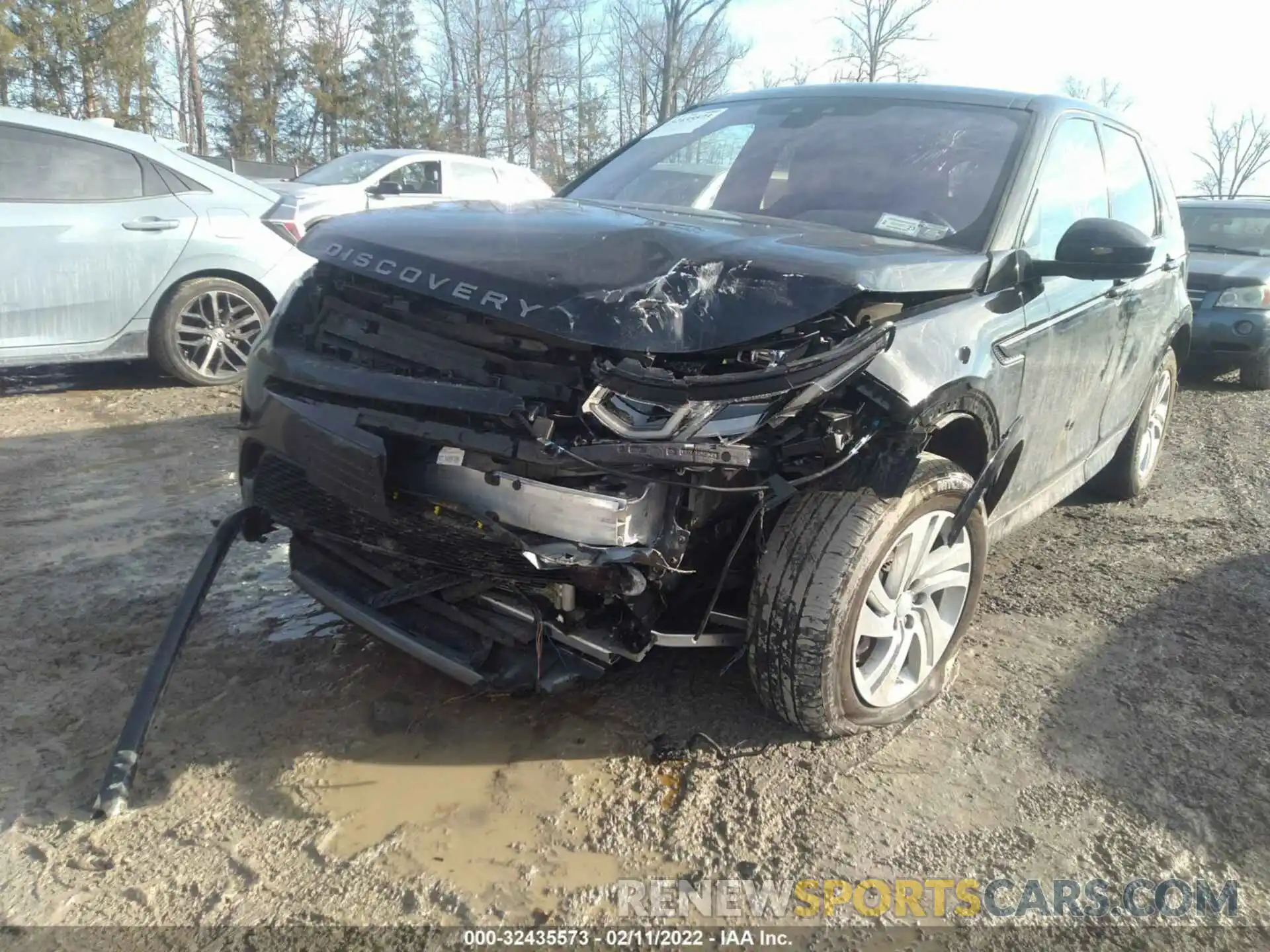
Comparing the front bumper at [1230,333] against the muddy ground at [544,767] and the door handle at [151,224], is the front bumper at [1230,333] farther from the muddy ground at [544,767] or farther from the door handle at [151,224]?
the door handle at [151,224]

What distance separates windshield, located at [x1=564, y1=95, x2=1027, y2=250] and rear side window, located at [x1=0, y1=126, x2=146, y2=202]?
3669mm

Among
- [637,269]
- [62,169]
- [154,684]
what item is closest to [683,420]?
[637,269]

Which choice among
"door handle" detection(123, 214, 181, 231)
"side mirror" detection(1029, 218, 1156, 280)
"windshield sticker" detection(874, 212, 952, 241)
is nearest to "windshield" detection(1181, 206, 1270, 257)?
"side mirror" detection(1029, 218, 1156, 280)

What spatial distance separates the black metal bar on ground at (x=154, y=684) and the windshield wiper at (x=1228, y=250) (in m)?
9.43

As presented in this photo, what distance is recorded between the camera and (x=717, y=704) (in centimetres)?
272

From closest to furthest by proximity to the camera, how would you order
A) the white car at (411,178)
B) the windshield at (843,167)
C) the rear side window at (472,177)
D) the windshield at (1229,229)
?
the windshield at (843,167)
the windshield at (1229,229)
the white car at (411,178)
the rear side window at (472,177)

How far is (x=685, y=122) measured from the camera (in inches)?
156

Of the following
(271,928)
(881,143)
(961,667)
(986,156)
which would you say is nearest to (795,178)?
(881,143)

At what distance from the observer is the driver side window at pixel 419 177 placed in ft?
32.7

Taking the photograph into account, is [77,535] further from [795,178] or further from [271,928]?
[795,178]

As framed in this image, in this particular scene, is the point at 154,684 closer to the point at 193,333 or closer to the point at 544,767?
the point at 544,767

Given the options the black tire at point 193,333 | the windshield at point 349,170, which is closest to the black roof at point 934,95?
the black tire at point 193,333

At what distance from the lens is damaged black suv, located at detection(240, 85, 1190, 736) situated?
6.84 ft

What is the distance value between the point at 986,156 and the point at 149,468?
13.5 feet
